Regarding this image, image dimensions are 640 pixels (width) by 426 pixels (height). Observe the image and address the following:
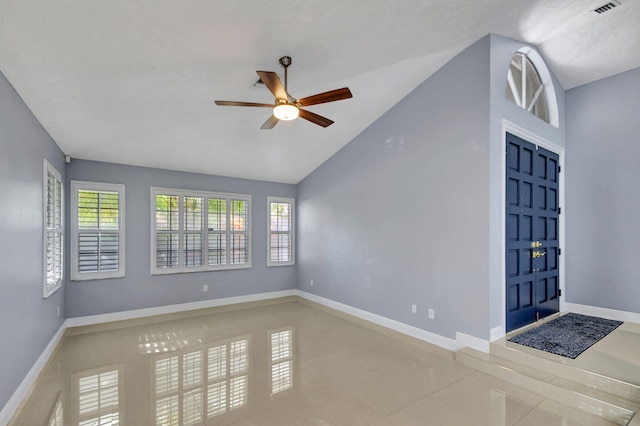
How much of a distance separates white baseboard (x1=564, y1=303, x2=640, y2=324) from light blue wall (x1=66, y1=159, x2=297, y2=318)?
17.2 ft

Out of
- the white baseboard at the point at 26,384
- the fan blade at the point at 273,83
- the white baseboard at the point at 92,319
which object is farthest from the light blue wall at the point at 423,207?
the white baseboard at the point at 26,384

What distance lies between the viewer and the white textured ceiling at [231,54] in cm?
242

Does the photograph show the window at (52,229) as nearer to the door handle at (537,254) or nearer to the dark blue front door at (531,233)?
the dark blue front door at (531,233)

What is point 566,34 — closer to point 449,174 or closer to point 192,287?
point 449,174

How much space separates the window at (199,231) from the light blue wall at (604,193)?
18.4ft

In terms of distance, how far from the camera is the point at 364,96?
437 centimetres

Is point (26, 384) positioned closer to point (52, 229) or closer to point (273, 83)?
point (52, 229)

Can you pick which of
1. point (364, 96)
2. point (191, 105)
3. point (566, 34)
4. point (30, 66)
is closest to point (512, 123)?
point (566, 34)

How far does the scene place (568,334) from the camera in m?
3.74

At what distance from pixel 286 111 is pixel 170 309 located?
4350 millimetres

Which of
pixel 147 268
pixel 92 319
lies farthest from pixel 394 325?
pixel 92 319

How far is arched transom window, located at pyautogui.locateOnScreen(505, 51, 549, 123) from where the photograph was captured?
4.10m

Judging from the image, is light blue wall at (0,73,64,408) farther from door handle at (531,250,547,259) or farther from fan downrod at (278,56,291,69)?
door handle at (531,250,547,259)

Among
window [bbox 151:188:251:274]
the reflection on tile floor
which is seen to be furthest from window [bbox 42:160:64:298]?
window [bbox 151:188:251:274]
